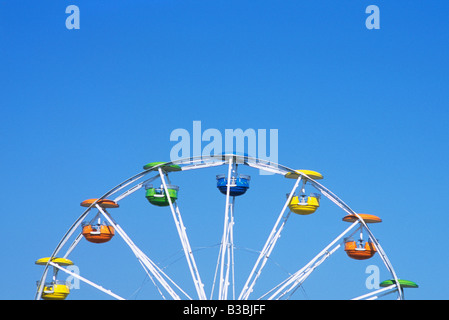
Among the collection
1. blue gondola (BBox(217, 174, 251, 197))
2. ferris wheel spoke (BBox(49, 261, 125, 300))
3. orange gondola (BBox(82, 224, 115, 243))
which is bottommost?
ferris wheel spoke (BBox(49, 261, 125, 300))

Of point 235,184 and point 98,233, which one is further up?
point 235,184

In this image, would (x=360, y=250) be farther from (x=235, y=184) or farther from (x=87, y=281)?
(x=87, y=281)

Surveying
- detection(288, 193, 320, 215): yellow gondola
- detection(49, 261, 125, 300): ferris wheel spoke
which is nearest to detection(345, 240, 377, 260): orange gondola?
detection(288, 193, 320, 215): yellow gondola

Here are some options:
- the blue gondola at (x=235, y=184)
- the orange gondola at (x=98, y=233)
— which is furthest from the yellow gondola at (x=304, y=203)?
the orange gondola at (x=98, y=233)

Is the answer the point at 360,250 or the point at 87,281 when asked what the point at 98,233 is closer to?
the point at 87,281

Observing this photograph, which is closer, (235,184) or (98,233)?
(235,184)

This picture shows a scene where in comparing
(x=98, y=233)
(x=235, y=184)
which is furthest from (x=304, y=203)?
(x=98, y=233)

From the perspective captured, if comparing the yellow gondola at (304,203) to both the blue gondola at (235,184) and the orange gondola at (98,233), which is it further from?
the orange gondola at (98,233)

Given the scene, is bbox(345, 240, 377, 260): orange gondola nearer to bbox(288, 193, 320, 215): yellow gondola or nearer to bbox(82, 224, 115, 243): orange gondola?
bbox(288, 193, 320, 215): yellow gondola

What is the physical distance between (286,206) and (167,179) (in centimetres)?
518

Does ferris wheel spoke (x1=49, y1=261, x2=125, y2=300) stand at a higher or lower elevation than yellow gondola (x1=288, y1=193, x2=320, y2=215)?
lower

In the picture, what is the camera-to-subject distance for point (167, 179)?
3697 cm

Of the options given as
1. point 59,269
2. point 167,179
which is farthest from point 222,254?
point 59,269
